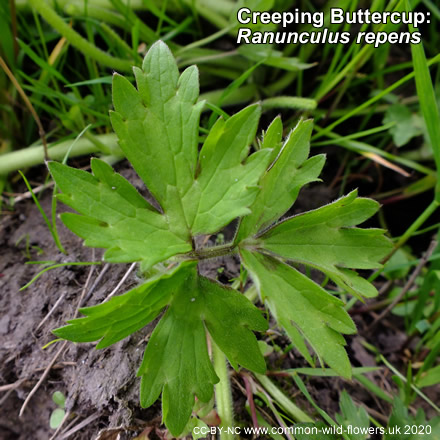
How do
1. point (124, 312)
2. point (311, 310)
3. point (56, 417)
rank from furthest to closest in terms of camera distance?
1. point (56, 417)
2. point (311, 310)
3. point (124, 312)

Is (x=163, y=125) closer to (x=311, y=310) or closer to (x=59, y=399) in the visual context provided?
(x=311, y=310)

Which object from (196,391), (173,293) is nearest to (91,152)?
(173,293)

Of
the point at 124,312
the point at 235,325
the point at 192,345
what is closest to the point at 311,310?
the point at 235,325

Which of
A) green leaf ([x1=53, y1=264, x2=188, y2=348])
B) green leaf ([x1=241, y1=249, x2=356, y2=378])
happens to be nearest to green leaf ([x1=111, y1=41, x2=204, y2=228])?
green leaf ([x1=53, y1=264, x2=188, y2=348])

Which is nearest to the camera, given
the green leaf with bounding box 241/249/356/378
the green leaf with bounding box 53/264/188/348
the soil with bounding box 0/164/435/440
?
the green leaf with bounding box 53/264/188/348

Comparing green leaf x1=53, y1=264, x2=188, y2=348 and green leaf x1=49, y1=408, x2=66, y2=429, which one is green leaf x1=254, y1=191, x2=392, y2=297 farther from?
green leaf x1=49, y1=408, x2=66, y2=429

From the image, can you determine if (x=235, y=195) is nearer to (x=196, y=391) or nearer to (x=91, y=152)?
(x=196, y=391)

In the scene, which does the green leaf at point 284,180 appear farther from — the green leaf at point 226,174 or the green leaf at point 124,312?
the green leaf at point 124,312
